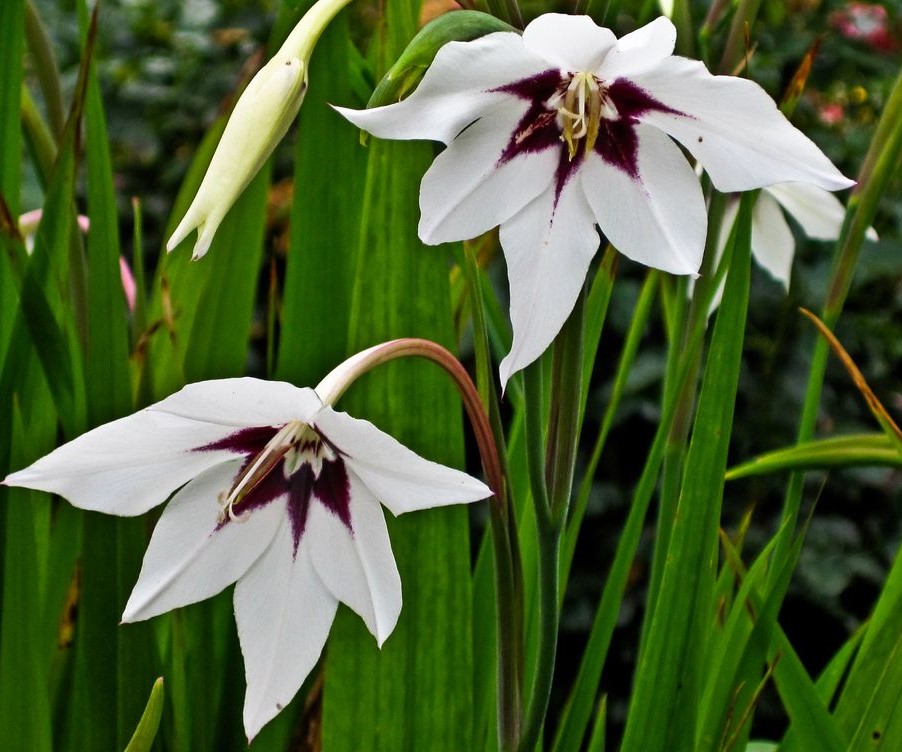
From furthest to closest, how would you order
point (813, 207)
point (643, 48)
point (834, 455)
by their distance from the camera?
point (813, 207) → point (834, 455) → point (643, 48)

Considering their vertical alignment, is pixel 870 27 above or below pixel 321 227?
above

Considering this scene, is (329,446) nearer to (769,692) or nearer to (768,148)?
(768,148)

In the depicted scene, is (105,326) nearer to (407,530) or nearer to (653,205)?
(407,530)

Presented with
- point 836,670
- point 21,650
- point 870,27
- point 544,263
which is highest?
point 870,27

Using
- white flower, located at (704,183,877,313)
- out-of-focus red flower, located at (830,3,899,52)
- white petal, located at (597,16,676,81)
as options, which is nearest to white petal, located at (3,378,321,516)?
white petal, located at (597,16,676,81)

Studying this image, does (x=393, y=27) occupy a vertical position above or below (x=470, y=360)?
above

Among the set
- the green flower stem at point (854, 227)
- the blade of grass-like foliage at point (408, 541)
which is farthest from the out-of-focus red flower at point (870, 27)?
the blade of grass-like foliage at point (408, 541)

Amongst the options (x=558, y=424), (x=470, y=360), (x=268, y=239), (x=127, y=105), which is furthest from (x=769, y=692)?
(x=127, y=105)

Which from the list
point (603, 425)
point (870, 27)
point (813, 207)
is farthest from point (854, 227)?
point (870, 27)
